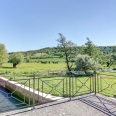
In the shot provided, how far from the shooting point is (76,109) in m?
3.89

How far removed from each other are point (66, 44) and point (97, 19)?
307 inches

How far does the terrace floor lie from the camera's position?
356 cm

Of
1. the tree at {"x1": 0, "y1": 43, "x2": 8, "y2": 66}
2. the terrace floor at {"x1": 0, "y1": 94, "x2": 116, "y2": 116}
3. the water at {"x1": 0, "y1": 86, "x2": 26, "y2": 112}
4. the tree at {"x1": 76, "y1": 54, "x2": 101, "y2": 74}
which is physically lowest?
the water at {"x1": 0, "y1": 86, "x2": 26, "y2": 112}

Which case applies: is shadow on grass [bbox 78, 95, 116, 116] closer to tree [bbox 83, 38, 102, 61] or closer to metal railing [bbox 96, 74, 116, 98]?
metal railing [bbox 96, 74, 116, 98]

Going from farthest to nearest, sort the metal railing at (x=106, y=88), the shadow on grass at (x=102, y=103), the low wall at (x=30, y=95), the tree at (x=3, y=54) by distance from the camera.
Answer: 1. the tree at (x=3, y=54)
2. the metal railing at (x=106, y=88)
3. the low wall at (x=30, y=95)
4. the shadow on grass at (x=102, y=103)

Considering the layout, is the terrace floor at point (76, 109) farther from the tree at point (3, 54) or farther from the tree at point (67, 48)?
the tree at point (3, 54)

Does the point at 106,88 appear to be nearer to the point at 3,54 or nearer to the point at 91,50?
the point at 91,50

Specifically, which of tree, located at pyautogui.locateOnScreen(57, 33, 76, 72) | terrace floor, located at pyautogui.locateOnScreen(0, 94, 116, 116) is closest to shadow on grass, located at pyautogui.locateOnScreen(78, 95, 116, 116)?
terrace floor, located at pyautogui.locateOnScreen(0, 94, 116, 116)

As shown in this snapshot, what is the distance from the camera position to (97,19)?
1203cm

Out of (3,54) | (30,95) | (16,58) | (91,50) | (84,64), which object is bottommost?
(30,95)

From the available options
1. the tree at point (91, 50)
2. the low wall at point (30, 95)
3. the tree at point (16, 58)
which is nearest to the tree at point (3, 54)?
the tree at point (16, 58)

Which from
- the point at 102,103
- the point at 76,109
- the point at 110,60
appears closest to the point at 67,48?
the point at 102,103

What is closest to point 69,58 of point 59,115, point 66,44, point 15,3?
point 66,44

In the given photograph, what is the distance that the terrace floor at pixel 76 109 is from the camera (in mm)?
3562
